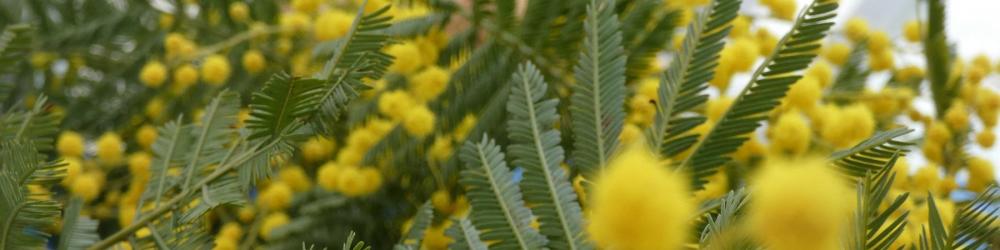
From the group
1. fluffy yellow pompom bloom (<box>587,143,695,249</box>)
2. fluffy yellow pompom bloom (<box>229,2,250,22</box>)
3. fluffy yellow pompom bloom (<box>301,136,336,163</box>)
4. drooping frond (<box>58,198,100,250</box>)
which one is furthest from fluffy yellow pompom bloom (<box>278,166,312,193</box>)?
fluffy yellow pompom bloom (<box>587,143,695,249</box>)

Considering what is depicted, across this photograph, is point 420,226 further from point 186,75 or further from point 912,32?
point 912,32

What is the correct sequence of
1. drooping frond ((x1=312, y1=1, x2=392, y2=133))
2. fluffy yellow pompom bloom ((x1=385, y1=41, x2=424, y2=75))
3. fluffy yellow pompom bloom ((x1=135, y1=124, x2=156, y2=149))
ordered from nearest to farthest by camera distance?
drooping frond ((x1=312, y1=1, x2=392, y2=133))
fluffy yellow pompom bloom ((x1=385, y1=41, x2=424, y2=75))
fluffy yellow pompom bloom ((x1=135, y1=124, x2=156, y2=149))

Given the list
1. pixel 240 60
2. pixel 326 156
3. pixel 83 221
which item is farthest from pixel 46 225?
pixel 240 60

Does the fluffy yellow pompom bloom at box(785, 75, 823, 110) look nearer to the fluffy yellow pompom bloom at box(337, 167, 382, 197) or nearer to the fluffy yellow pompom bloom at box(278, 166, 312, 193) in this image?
the fluffy yellow pompom bloom at box(337, 167, 382, 197)

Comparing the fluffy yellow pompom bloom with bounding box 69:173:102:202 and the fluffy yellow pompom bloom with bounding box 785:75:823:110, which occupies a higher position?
the fluffy yellow pompom bloom with bounding box 785:75:823:110

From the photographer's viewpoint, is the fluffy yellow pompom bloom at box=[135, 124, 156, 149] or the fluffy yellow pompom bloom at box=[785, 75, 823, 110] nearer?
the fluffy yellow pompom bloom at box=[785, 75, 823, 110]

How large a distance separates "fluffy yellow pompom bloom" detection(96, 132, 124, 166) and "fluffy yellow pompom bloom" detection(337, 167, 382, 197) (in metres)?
0.30

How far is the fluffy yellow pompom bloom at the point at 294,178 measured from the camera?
2.69 feet

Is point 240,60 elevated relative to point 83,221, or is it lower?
elevated

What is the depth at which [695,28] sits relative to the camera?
0.48 meters

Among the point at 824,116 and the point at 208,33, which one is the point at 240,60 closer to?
the point at 208,33

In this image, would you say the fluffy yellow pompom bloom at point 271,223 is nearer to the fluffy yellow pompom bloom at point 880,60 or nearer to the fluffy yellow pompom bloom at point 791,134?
the fluffy yellow pompom bloom at point 791,134

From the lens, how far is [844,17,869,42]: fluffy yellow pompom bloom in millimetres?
954

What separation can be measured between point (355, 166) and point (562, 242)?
1.32 feet
